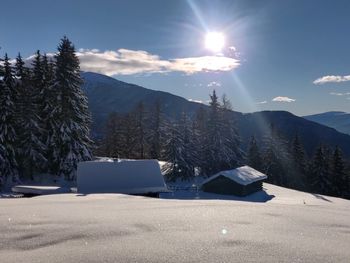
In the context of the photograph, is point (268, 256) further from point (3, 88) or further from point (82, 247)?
point (3, 88)

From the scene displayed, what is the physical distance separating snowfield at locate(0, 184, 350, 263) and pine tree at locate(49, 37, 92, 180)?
106 ft

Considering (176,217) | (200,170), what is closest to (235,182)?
(200,170)

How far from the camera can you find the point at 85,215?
292 inches

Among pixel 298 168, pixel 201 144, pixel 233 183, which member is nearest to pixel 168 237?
pixel 233 183

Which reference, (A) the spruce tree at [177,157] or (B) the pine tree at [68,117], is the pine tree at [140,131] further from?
(B) the pine tree at [68,117]

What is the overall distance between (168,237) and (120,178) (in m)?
24.4

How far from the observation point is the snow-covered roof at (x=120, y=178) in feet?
94.2

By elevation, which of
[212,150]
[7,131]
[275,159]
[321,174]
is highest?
[7,131]

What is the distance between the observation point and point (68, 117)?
131 feet


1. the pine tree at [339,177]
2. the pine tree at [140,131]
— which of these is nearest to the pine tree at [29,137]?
the pine tree at [140,131]

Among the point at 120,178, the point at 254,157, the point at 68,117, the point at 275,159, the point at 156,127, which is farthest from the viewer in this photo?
the point at 254,157

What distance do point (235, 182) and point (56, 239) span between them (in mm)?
38205

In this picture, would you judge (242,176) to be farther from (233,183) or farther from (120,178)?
(120,178)

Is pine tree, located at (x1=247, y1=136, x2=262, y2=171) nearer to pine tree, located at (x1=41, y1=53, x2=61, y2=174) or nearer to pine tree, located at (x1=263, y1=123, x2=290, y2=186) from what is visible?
pine tree, located at (x1=263, y1=123, x2=290, y2=186)
